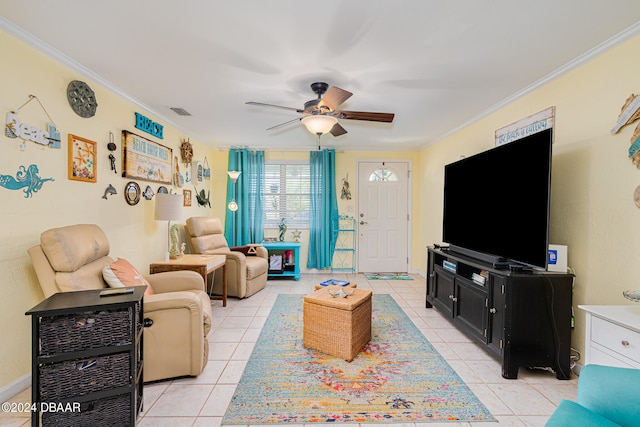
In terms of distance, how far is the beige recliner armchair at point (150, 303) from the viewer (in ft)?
5.60

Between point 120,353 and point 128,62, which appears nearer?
point 120,353

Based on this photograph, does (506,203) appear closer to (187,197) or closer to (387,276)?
(387,276)

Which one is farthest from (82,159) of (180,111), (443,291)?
(443,291)

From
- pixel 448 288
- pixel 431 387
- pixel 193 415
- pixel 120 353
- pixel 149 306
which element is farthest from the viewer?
pixel 448 288

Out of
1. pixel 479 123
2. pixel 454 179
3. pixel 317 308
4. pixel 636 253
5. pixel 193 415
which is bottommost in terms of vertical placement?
pixel 193 415

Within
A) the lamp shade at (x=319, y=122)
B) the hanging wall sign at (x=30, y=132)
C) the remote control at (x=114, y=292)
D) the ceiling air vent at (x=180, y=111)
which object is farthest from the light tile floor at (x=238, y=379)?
the ceiling air vent at (x=180, y=111)

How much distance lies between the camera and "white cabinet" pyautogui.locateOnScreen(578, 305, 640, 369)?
4.54 feet

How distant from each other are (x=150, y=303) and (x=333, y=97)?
1.94 meters

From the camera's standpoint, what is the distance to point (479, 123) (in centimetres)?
338

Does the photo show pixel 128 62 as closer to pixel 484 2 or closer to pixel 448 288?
pixel 484 2

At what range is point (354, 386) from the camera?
193cm

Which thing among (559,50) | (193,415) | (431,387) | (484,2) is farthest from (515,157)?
(193,415)

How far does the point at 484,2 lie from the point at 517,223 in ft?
5.07

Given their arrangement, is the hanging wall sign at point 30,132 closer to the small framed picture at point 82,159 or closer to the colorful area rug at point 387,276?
the small framed picture at point 82,159
